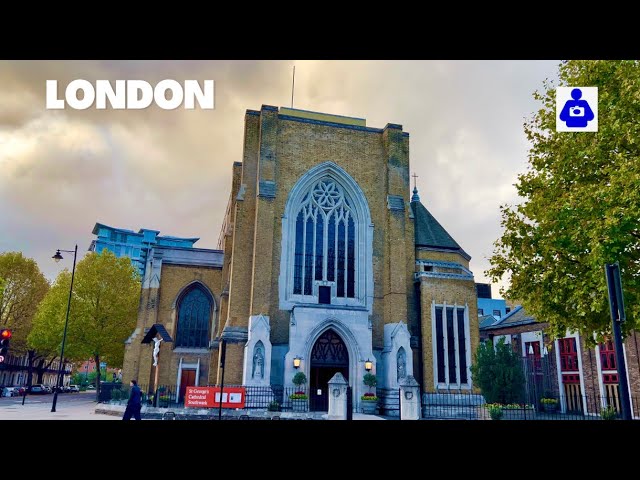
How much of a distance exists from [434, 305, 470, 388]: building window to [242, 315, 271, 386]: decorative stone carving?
407 inches

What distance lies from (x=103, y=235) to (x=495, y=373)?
128795 millimetres

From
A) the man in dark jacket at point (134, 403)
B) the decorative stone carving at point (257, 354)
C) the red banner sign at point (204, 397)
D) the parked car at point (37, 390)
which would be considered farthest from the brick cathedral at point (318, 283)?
the parked car at point (37, 390)

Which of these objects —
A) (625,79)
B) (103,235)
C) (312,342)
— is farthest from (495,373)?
(103,235)

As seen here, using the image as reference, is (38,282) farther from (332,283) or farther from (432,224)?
(432,224)

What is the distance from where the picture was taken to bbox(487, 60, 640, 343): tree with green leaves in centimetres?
1470

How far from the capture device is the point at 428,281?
101 feet

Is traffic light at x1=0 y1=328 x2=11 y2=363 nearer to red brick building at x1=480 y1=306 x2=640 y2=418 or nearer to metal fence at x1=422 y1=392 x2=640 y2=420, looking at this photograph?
metal fence at x1=422 y1=392 x2=640 y2=420

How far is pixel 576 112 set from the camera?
1533 centimetres

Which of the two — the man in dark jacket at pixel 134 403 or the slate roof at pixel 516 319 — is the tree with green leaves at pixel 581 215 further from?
the slate roof at pixel 516 319

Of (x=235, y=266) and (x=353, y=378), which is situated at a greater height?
(x=235, y=266)

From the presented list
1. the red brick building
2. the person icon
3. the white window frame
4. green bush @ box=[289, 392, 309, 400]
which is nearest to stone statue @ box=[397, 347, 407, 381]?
the white window frame

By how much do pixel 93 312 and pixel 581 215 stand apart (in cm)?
3768

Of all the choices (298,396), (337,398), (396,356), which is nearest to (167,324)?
(298,396)

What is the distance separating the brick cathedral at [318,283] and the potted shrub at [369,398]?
342 millimetres
